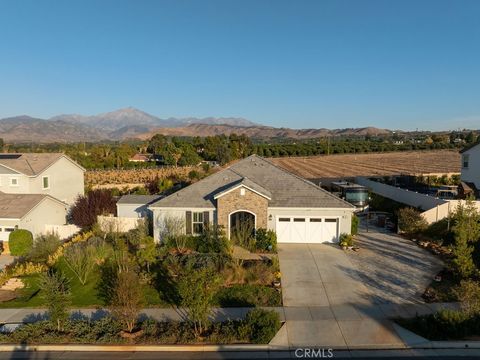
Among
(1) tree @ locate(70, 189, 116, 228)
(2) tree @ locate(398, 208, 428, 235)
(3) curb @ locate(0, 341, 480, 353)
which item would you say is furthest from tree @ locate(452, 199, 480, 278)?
(1) tree @ locate(70, 189, 116, 228)

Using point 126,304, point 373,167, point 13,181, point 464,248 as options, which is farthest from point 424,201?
point 373,167

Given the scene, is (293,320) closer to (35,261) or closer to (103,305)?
(103,305)

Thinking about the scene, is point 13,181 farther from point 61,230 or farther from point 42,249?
point 42,249

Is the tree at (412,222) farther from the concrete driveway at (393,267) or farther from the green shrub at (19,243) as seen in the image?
the green shrub at (19,243)

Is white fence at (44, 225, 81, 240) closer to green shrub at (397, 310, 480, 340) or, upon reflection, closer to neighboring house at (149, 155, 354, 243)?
neighboring house at (149, 155, 354, 243)

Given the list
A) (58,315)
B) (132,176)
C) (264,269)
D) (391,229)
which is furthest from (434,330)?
(132,176)

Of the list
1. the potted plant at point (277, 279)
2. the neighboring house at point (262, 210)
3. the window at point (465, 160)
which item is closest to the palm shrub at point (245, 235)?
the neighboring house at point (262, 210)
